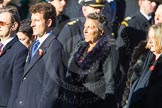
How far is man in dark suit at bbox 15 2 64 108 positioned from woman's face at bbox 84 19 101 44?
1.18 ft

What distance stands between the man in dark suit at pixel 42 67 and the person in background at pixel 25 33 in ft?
2.66

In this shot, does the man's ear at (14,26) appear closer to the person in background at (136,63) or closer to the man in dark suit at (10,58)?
the man in dark suit at (10,58)

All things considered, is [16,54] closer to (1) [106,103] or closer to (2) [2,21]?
(2) [2,21]

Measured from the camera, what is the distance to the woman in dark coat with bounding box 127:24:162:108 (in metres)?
5.37

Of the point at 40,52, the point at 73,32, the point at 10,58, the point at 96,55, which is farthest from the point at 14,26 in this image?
the point at 96,55

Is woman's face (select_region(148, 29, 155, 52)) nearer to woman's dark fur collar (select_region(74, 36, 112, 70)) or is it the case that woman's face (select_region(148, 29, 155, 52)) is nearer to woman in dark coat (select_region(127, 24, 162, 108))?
woman in dark coat (select_region(127, 24, 162, 108))

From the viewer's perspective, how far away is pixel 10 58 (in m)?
6.24

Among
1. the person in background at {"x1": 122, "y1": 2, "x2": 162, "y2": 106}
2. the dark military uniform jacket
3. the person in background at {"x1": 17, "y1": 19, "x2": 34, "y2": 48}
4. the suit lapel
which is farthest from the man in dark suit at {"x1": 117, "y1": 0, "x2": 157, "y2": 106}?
the suit lapel

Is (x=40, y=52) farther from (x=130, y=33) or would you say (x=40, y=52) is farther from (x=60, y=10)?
(x=130, y=33)

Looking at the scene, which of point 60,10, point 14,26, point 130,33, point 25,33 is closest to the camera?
point 14,26

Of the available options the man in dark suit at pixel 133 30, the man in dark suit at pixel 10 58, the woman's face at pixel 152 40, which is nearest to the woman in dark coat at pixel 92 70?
the woman's face at pixel 152 40

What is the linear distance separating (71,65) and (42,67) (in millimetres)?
360

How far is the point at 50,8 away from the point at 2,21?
71 centimetres

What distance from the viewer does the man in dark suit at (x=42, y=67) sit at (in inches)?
220
